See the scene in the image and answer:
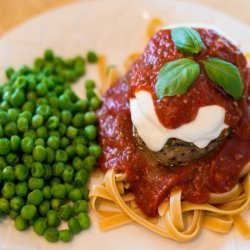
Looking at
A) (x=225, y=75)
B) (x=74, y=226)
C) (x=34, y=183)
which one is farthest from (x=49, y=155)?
(x=225, y=75)

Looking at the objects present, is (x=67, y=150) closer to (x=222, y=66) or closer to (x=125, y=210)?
(x=125, y=210)

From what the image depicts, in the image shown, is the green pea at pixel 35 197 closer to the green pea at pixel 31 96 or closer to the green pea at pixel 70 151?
the green pea at pixel 70 151

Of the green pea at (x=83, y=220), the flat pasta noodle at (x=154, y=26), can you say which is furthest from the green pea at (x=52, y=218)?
the flat pasta noodle at (x=154, y=26)

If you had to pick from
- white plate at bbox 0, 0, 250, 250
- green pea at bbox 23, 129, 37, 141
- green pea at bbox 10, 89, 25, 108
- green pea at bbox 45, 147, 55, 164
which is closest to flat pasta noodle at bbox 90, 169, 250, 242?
green pea at bbox 45, 147, 55, 164

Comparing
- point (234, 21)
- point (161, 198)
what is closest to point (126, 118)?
point (161, 198)

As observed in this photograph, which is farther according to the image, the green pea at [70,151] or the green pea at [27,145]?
the green pea at [70,151]

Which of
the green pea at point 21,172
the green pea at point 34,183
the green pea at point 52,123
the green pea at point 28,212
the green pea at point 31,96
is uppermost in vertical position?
the green pea at point 31,96
